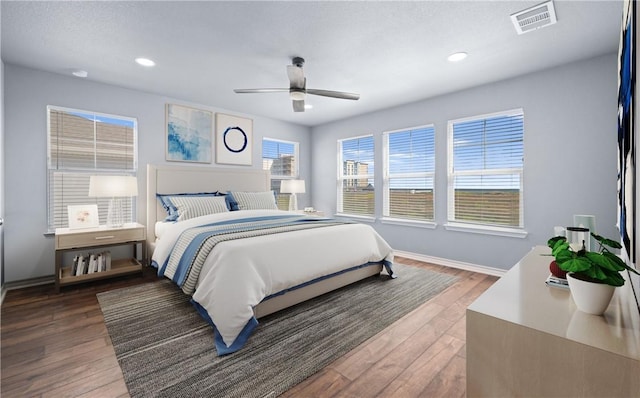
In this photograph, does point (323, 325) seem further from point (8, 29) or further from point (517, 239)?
point (8, 29)

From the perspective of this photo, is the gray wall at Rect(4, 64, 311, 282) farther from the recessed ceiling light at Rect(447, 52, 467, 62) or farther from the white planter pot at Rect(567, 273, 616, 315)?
the white planter pot at Rect(567, 273, 616, 315)

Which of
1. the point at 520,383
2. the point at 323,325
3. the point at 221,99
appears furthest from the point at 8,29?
the point at 520,383

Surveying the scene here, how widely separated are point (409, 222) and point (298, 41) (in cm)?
312

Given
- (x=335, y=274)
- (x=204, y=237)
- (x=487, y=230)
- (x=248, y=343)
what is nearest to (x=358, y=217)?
(x=487, y=230)

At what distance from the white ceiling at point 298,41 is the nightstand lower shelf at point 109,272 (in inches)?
90.1

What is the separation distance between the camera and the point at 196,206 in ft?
12.0

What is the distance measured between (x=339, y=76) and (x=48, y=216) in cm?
379

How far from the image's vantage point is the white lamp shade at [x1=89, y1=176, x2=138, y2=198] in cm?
323

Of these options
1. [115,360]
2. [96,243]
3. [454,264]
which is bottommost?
[115,360]

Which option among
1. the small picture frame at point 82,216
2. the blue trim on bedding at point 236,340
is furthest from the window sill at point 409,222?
the small picture frame at point 82,216

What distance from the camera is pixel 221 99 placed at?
4.23m

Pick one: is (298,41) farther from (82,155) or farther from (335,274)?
(82,155)

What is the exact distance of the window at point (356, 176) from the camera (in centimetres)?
520

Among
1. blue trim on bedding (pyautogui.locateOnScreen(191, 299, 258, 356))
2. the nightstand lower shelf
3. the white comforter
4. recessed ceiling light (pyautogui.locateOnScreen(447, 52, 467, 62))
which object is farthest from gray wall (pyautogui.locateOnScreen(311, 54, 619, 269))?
the nightstand lower shelf
